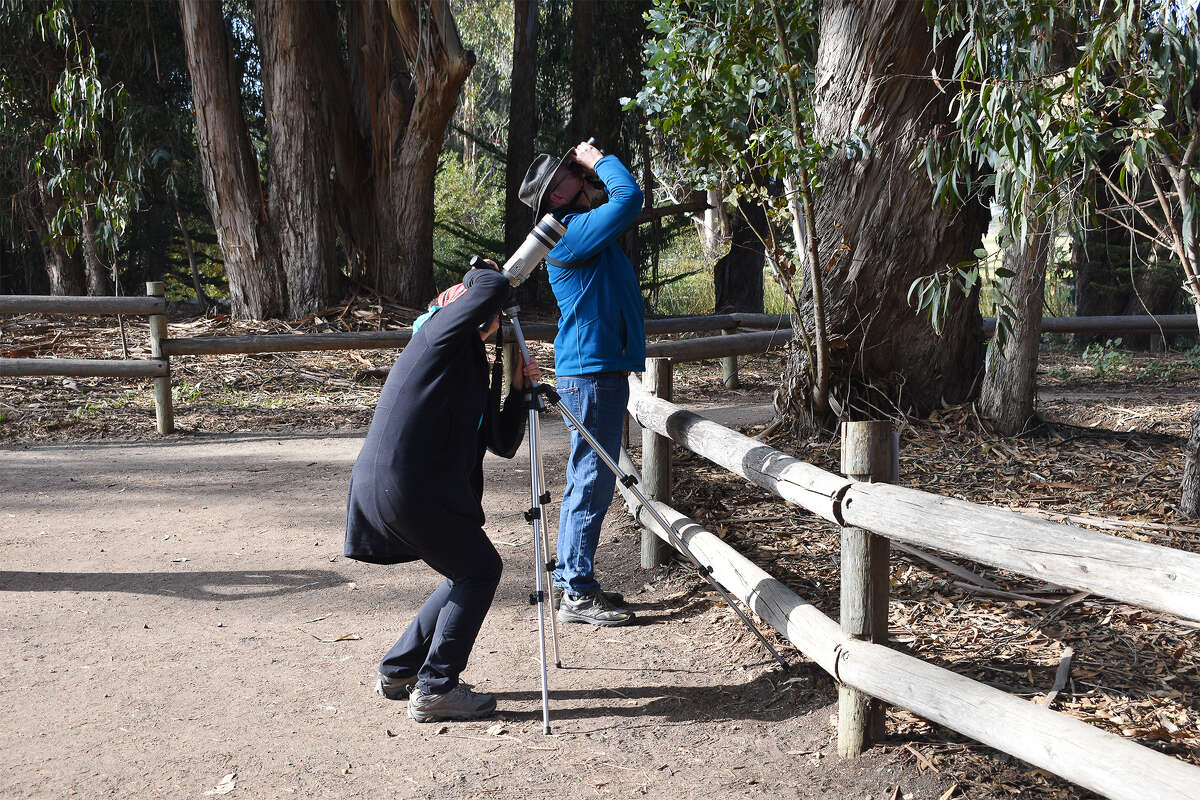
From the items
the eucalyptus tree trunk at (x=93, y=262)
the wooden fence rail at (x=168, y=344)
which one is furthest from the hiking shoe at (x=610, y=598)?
the eucalyptus tree trunk at (x=93, y=262)

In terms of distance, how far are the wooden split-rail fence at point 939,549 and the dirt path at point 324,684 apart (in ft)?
0.99

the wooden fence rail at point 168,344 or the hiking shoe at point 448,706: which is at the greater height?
the wooden fence rail at point 168,344

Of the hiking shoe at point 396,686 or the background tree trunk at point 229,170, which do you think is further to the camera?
the background tree trunk at point 229,170

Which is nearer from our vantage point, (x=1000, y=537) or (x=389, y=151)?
(x=1000, y=537)

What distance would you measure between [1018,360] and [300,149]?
9292mm

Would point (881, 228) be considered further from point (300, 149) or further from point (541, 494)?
point (300, 149)

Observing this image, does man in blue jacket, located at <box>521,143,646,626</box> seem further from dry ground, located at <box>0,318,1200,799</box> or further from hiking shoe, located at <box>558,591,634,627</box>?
dry ground, located at <box>0,318,1200,799</box>

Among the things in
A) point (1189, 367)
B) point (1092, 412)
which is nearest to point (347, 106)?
point (1092, 412)

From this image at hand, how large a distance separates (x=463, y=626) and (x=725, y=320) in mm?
8297

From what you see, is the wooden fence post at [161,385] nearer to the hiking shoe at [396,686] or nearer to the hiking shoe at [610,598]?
the hiking shoe at [610,598]

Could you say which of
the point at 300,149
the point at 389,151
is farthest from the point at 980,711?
the point at 389,151

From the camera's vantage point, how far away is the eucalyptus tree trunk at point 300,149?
12.4 metres

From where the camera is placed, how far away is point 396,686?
3941mm

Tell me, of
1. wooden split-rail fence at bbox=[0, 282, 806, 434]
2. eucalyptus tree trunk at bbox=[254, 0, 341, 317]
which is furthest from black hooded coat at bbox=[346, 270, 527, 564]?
eucalyptus tree trunk at bbox=[254, 0, 341, 317]
